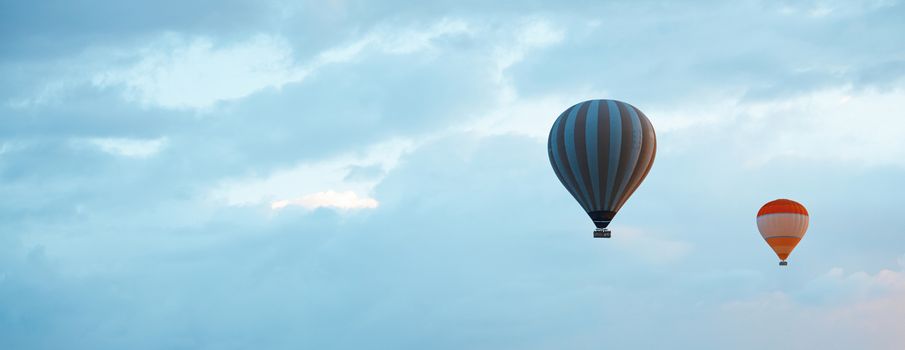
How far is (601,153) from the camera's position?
83938mm

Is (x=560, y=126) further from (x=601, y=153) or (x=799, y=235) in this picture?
(x=799, y=235)

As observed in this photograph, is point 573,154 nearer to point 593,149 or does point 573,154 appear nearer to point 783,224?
point 593,149

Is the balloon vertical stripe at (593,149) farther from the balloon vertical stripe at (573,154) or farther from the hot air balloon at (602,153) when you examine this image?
the balloon vertical stripe at (573,154)

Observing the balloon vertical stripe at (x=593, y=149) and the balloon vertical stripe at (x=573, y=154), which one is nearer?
the balloon vertical stripe at (x=593, y=149)

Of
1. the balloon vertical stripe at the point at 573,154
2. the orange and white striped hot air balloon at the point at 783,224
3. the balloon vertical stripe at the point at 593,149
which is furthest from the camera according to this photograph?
the orange and white striped hot air balloon at the point at 783,224

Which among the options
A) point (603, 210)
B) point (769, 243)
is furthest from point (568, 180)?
point (769, 243)

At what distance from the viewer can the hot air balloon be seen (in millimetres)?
84125

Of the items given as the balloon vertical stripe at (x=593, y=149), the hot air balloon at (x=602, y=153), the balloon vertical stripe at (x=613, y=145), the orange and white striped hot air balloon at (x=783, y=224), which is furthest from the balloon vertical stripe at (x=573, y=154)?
the orange and white striped hot air balloon at (x=783, y=224)

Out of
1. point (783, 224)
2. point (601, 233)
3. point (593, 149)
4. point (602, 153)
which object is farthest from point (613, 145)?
point (783, 224)

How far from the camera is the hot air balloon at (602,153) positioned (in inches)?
3312

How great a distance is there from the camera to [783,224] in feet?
329

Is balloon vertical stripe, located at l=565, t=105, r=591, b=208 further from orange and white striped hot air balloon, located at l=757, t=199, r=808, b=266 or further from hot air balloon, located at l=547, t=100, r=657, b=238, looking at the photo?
orange and white striped hot air balloon, located at l=757, t=199, r=808, b=266

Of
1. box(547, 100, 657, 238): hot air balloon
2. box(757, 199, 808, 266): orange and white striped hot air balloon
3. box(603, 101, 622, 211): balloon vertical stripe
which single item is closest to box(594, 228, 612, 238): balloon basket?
box(547, 100, 657, 238): hot air balloon

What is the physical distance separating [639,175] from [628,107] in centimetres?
464
